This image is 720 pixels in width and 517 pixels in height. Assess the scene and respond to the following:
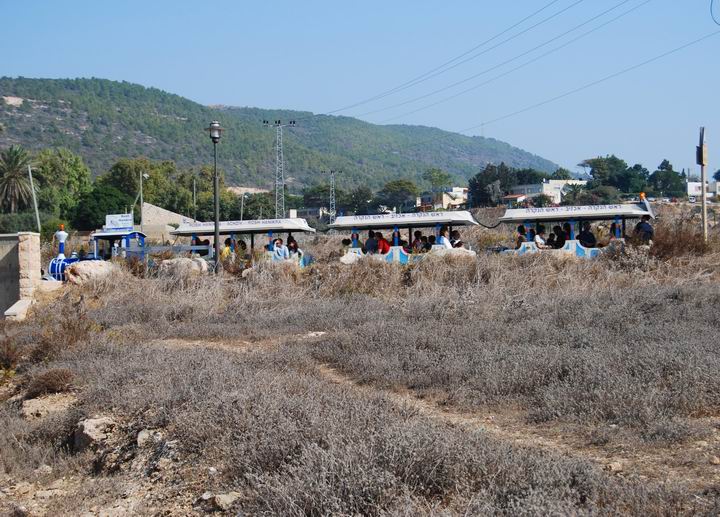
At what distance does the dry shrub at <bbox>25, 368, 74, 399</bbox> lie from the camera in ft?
33.6

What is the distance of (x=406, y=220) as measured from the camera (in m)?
24.1

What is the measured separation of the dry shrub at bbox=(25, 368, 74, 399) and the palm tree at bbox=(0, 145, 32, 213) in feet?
229

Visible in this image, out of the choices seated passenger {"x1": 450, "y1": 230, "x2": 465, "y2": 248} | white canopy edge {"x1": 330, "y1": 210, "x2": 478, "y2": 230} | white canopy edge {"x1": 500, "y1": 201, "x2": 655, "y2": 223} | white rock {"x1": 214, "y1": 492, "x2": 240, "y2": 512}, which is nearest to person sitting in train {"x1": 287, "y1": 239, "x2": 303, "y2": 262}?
white canopy edge {"x1": 330, "y1": 210, "x2": 478, "y2": 230}

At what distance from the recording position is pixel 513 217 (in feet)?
80.5

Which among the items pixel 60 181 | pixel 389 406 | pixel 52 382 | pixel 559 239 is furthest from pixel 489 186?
pixel 389 406

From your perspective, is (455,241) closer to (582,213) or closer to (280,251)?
(582,213)

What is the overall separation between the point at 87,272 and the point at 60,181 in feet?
270

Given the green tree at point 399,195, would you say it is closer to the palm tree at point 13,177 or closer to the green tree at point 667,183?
the green tree at point 667,183

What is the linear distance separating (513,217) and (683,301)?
12.1 m

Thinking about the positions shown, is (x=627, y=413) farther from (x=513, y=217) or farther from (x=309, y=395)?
(x=513, y=217)

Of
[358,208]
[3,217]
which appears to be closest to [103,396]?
[3,217]

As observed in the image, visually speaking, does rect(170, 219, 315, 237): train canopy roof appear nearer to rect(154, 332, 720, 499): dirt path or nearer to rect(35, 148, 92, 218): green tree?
rect(154, 332, 720, 499): dirt path

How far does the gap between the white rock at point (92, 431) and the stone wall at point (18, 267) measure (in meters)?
12.1

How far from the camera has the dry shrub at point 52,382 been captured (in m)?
10.2
